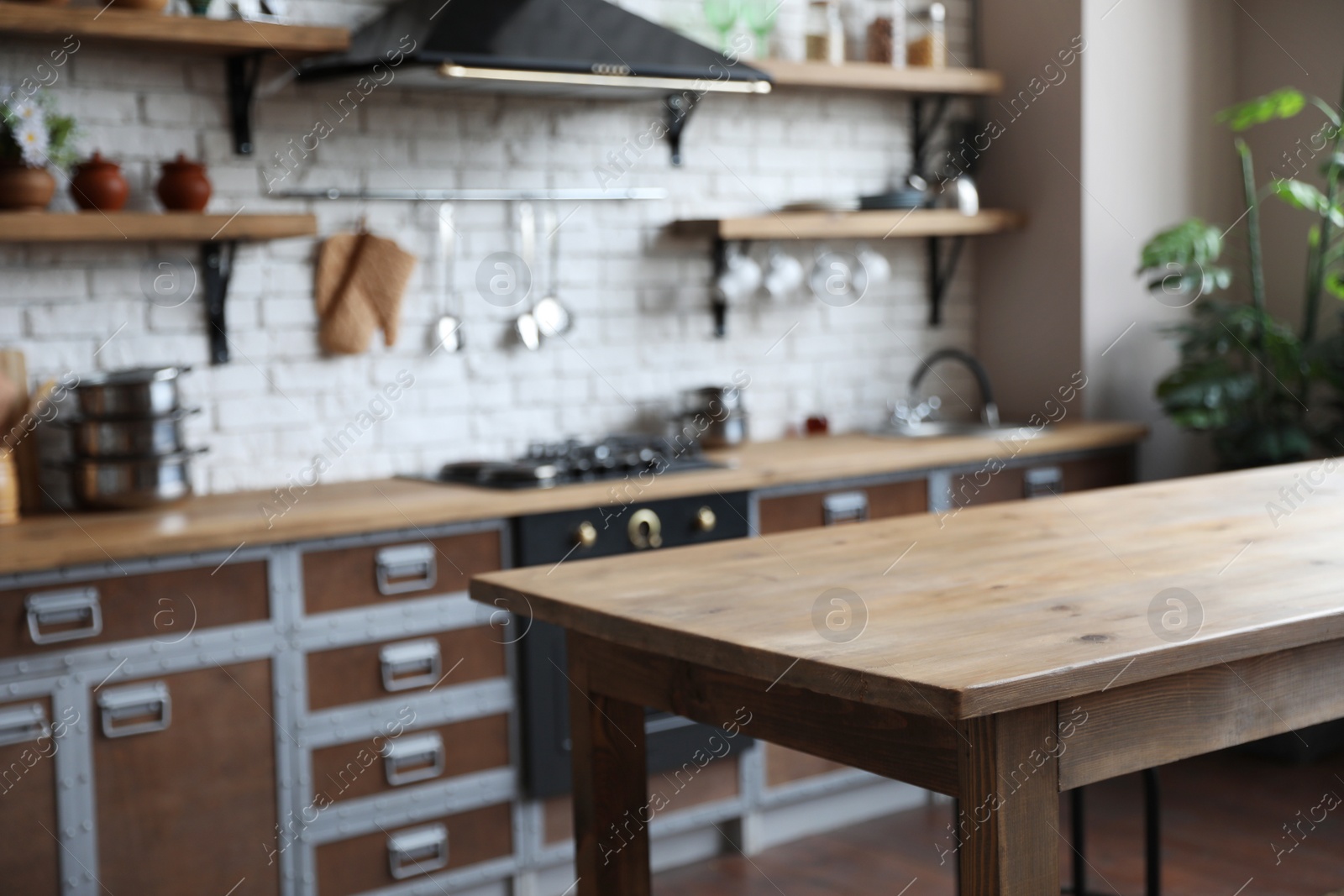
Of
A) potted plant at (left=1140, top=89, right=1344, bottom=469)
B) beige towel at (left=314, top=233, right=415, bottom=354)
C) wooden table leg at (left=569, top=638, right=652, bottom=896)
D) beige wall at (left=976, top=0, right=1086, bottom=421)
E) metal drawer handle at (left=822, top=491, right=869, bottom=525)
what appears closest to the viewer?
wooden table leg at (left=569, top=638, right=652, bottom=896)

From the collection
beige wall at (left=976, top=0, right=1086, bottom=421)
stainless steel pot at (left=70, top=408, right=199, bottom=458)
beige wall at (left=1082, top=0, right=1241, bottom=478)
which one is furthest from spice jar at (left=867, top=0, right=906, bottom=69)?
stainless steel pot at (left=70, top=408, right=199, bottom=458)

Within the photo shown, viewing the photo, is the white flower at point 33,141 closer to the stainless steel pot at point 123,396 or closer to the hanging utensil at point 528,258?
the stainless steel pot at point 123,396

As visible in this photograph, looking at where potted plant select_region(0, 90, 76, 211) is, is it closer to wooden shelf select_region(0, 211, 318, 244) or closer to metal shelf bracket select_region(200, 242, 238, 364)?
wooden shelf select_region(0, 211, 318, 244)

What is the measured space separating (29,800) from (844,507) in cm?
197

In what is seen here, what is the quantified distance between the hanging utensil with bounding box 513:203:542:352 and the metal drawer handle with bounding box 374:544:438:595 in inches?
36.8

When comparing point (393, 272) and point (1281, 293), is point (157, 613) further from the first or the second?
point (1281, 293)

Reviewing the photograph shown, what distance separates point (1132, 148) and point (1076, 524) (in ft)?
8.61

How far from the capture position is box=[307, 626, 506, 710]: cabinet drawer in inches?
110

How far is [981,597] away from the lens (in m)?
1.66

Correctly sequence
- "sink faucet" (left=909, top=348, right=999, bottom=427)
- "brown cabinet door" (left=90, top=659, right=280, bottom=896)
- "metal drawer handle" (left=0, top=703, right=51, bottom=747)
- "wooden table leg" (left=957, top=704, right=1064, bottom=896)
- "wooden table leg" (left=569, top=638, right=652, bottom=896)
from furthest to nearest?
"sink faucet" (left=909, top=348, right=999, bottom=427), "brown cabinet door" (left=90, top=659, right=280, bottom=896), "metal drawer handle" (left=0, top=703, right=51, bottom=747), "wooden table leg" (left=569, top=638, right=652, bottom=896), "wooden table leg" (left=957, top=704, right=1064, bottom=896)

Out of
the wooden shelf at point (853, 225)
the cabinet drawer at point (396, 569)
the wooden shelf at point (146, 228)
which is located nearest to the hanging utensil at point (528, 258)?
the wooden shelf at point (853, 225)

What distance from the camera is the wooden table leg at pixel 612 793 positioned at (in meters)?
1.82

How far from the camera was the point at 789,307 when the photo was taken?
4242 mm

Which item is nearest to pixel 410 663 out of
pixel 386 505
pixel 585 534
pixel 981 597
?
pixel 386 505
